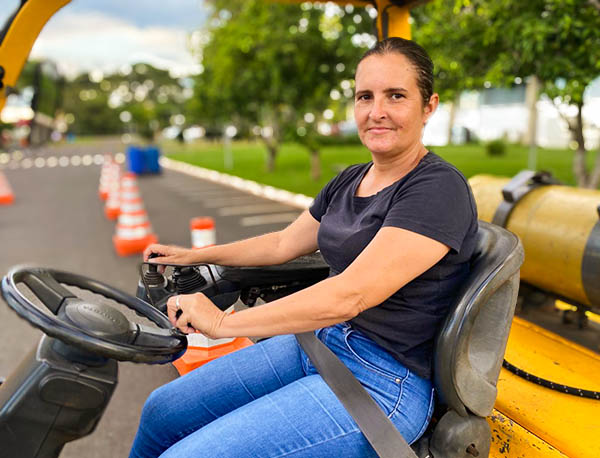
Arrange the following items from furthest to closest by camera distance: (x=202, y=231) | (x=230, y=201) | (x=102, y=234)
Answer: (x=230, y=201) → (x=102, y=234) → (x=202, y=231)

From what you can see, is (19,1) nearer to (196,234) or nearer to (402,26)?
(402,26)

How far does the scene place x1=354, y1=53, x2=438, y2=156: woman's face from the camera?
163cm

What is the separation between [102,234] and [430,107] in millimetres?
7344

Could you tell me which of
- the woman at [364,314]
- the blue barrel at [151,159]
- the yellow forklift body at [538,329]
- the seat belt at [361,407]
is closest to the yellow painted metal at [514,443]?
the yellow forklift body at [538,329]

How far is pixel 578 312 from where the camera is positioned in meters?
2.73

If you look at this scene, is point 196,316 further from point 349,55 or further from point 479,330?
point 349,55

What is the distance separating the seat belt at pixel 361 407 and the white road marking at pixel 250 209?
8.07 meters

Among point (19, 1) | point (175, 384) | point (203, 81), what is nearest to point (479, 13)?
point (19, 1)

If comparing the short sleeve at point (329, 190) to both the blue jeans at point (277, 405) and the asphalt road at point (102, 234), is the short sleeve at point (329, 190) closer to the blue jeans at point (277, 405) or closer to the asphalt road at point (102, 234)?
the blue jeans at point (277, 405)

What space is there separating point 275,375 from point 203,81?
57.0 ft

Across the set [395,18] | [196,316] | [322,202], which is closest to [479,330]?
[322,202]

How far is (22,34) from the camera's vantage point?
6.72ft

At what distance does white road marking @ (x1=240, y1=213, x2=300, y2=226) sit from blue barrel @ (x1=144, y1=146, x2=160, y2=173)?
1064 centimetres

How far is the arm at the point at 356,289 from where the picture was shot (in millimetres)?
1468
